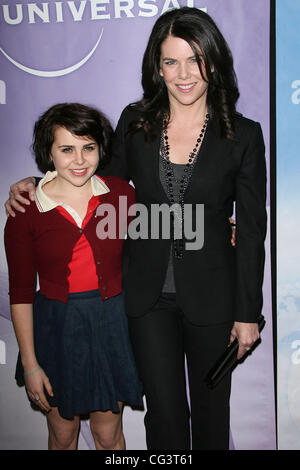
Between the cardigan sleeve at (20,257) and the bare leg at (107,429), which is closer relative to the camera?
the cardigan sleeve at (20,257)

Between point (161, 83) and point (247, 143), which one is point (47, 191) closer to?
point (161, 83)

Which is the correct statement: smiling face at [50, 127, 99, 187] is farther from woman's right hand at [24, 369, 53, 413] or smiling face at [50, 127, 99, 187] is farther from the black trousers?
woman's right hand at [24, 369, 53, 413]

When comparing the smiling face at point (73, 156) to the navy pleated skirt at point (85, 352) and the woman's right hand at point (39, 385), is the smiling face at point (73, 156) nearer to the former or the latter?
the navy pleated skirt at point (85, 352)

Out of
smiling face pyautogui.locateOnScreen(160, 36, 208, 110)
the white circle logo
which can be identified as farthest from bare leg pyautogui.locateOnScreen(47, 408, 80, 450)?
the white circle logo

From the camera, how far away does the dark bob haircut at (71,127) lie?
1.92 metres

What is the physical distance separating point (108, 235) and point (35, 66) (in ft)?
3.30

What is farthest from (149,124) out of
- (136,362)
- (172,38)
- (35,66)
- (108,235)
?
(136,362)

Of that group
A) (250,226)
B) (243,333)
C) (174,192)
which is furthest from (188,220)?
(243,333)

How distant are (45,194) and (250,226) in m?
0.81

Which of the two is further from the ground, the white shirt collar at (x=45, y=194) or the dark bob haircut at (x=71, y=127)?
the dark bob haircut at (x=71, y=127)

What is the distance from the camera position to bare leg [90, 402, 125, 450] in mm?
2219

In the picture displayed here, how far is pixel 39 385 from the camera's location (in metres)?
2.05

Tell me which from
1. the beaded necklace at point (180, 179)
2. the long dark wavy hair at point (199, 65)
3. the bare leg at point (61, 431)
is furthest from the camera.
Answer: the bare leg at point (61, 431)

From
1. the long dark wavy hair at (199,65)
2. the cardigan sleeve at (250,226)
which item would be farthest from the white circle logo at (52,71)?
the cardigan sleeve at (250,226)
